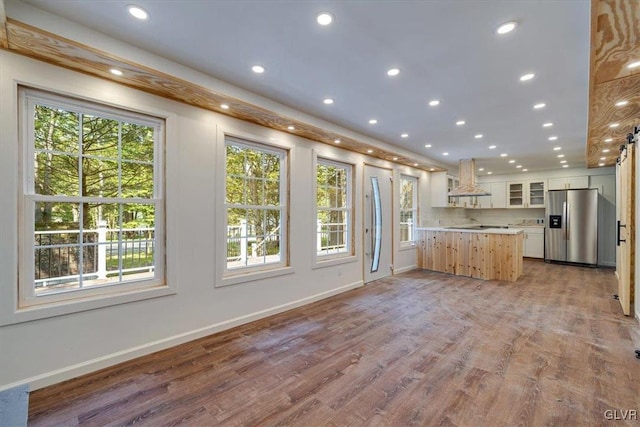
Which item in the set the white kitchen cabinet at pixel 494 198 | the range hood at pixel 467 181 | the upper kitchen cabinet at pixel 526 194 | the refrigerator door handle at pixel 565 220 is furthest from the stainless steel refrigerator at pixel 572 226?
the range hood at pixel 467 181

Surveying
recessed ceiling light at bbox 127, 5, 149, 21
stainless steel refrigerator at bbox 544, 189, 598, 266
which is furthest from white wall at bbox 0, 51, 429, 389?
stainless steel refrigerator at bbox 544, 189, 598, 266

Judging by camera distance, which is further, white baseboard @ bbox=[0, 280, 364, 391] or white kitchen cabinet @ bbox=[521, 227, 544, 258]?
white kitchen cabinet @ bbox=[521, 227, 544, 258]

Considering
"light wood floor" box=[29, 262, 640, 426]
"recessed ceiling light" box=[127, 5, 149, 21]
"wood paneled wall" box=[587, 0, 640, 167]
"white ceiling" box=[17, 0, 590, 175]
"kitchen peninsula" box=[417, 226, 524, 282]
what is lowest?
"light wood floor" box=[29, 262, 640, 426]

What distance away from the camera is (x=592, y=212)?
7.00 meters

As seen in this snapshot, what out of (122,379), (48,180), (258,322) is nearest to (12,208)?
(48,180)

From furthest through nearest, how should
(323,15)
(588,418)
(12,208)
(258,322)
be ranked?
1. (258,322)
2. (12,208)
3. (323,15)
4. (588,418)

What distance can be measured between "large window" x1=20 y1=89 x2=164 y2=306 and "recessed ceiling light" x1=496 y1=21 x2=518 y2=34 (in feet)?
10.1

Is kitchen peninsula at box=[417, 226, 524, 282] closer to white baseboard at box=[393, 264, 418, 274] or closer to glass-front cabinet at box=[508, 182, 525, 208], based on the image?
white baseboard at box=[393, 264, 418, 274]

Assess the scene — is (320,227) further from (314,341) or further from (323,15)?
(323,15)

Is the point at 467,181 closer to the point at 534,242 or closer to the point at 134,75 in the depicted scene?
the point at 534,242

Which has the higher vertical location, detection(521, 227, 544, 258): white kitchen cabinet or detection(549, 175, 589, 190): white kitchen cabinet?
detection(549, 175, 589, 190): white kitchen cabinet

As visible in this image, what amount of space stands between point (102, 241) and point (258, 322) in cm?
188

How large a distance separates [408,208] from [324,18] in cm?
555

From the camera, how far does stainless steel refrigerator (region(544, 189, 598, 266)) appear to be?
23.1 feet
